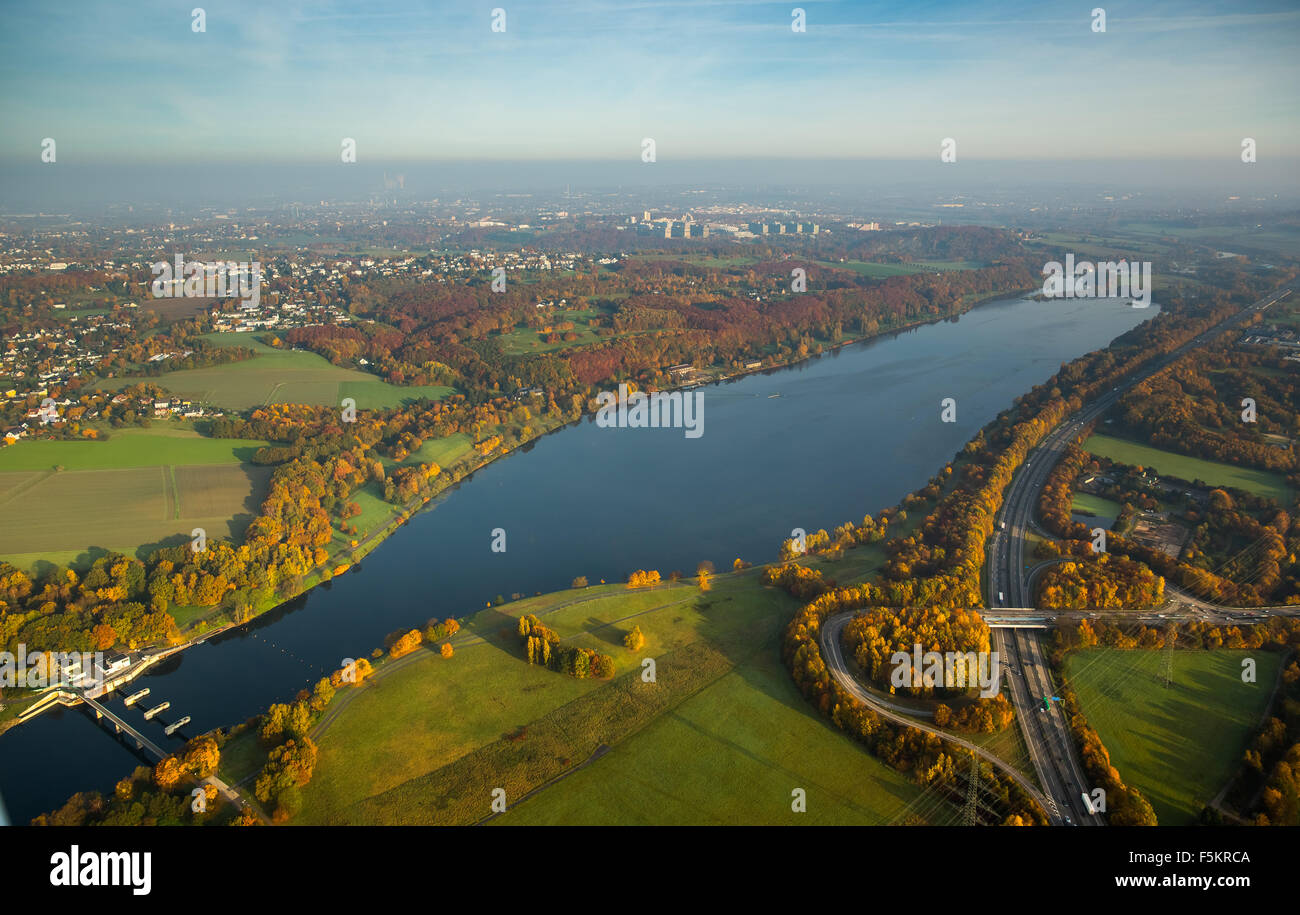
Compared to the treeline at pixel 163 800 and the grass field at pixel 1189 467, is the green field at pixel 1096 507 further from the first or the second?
the treeline at pixel 163 800

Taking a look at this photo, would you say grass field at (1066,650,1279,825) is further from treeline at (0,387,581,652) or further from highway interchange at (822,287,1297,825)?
treeline at (0,387,581,652)

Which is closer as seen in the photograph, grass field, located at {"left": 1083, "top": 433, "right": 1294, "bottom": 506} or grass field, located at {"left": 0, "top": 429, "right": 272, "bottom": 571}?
grass field, located at {"left": 0, "top": 429, "right": 272, "bottom": 571}

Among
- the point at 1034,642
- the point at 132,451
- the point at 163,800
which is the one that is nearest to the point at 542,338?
the point at 132,451

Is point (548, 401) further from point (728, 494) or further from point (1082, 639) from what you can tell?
point (1082, 639)

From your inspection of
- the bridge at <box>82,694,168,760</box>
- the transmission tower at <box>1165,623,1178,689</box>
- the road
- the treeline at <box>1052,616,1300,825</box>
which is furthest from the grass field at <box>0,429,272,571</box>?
the transmission tower at <box>1165,623,1178,689</box>

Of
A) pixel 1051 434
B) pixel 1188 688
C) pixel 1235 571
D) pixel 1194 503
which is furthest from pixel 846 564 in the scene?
pixel 1051 434

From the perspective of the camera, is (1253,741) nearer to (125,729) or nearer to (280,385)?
(125,729)
